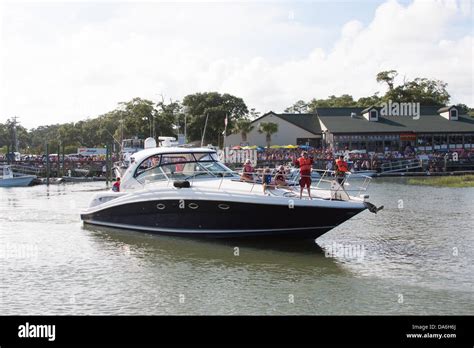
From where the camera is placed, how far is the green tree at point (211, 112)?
82.7 m

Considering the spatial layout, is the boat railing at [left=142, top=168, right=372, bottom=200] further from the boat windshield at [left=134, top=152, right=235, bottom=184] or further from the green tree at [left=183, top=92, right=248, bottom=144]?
the green tree at [left=183, top=92, right=248, bottom=144]

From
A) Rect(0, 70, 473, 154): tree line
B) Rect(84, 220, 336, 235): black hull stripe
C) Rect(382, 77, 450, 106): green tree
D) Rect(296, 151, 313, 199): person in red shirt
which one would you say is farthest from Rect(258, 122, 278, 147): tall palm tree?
Rect(296, 151, 313, 199): person in red shirt

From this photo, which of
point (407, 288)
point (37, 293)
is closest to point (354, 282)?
point (407, 288)

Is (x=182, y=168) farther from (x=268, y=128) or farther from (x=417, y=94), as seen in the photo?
(x=417, y=94)

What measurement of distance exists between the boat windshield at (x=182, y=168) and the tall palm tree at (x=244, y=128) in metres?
52.3

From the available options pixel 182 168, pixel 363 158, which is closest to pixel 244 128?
pixel 363 158

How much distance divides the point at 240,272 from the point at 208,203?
10.7ft

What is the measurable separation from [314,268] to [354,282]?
1654 millimetres

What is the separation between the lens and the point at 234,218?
1814cm

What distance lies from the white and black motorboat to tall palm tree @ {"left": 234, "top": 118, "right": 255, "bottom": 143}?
170 feet

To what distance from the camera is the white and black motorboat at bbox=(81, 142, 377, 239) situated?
56.9 feet

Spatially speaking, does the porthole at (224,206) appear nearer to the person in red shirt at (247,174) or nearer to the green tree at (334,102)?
the person in red shirt at (247,174)

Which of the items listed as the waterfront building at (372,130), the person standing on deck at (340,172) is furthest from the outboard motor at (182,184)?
the waterfront building at (372,130)

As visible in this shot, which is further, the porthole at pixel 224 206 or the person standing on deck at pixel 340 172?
the person standing on deck at pixel 340 172
